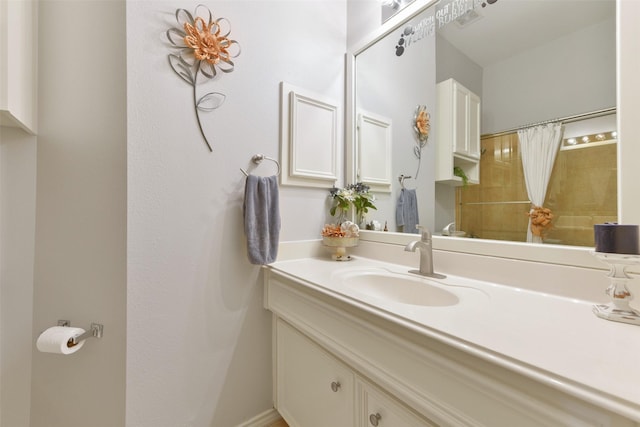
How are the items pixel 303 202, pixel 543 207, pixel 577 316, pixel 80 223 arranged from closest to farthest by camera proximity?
pixel 577 316
pixel 543 207
pixel 80 223
pixel 303 202

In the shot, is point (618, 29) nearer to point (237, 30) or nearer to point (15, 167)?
point (237, 30)

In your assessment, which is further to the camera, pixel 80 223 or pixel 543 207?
pixel 80 223

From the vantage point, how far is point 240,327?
1.16m

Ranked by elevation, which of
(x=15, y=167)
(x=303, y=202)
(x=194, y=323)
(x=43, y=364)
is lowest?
(x=43, y=364)

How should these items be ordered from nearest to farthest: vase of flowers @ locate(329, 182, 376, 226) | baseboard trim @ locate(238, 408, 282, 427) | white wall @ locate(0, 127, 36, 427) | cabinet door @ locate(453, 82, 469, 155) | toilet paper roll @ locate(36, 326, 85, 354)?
1. toilet paper roll @ locate(36, 326, 85, 354)
2. white wall @ locate(0, 127, 36, 427)
3. cabinet door @ locate(453, 82, 469, 155)
4. baseboard trim @ locate(238, 408, 282, 427)
5. vase of flowers @ locate(329, 182, 376, 226)

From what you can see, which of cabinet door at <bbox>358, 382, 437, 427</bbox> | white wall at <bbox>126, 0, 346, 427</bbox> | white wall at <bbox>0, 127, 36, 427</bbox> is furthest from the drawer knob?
white wall at <bbox>0, 127, 36, 427</bbox>

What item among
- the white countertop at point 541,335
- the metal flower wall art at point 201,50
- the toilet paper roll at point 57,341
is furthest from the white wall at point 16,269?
the white countertop at point 541,335

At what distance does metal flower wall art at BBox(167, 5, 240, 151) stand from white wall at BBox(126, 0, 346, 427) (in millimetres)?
28

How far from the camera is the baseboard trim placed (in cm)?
117

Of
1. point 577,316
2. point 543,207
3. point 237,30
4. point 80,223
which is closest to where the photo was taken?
point 577,316

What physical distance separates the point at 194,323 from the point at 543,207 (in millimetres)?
1380

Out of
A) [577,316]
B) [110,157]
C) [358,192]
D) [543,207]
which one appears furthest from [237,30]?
[577,316]

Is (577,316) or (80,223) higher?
(80,223)

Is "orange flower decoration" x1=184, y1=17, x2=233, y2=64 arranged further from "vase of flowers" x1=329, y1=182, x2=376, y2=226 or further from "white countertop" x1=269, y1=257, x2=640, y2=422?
"white countertop" x1=269, y1=257, x2=640, y2=422
